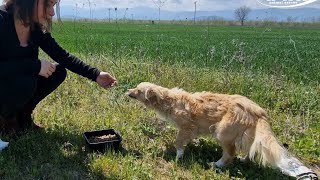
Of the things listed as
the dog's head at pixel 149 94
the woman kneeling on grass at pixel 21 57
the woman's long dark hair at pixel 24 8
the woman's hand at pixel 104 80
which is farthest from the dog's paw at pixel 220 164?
the woman's long dark hair at pixel 24 8

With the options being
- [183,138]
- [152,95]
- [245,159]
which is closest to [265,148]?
[245,159]

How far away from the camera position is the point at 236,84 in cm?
630

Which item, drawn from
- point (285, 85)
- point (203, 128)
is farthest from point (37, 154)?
point (285, 85)

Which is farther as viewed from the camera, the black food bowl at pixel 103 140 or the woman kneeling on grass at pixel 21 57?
the black food bowl at pixel 103 140

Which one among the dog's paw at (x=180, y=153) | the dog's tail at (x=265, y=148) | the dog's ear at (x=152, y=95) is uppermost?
the dog's ear at (x=152, y=95)

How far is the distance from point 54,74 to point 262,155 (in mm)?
2551

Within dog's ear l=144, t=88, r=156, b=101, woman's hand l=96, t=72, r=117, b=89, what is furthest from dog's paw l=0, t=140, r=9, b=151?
dog's ear l=144, t=88, r=156, b=101

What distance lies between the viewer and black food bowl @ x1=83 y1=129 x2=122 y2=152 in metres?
4.04

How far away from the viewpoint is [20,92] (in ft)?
12.5

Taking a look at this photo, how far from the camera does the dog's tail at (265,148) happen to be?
359 cm

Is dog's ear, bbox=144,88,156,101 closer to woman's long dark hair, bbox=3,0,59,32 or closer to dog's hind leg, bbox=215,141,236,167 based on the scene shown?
dog's hind leg, bbox=215,141,236,167

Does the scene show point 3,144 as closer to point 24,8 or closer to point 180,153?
point 24,8

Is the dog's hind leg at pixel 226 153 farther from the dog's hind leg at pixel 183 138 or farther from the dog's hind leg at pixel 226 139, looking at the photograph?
the dog's hind leg at pixel 183 138

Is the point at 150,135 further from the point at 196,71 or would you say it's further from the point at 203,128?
the point at 196,71
